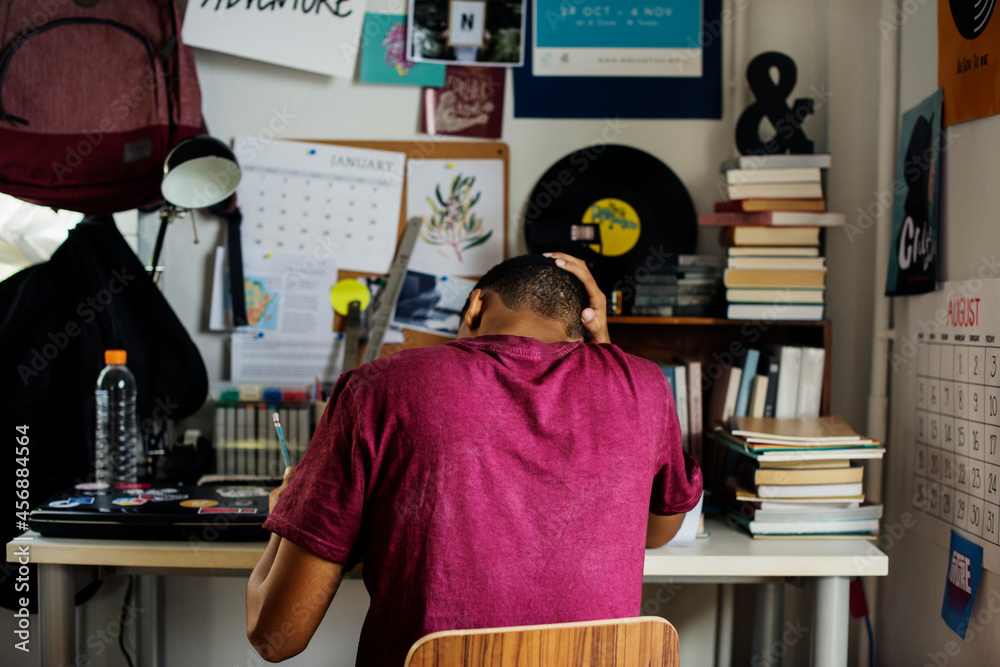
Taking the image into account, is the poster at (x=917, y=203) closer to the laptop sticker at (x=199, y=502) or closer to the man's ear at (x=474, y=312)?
the man's ear at (x=474, y=312)

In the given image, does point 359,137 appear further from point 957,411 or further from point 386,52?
point 957,411

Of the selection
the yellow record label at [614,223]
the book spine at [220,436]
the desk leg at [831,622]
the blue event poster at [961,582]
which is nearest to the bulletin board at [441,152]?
the yellow record label at [614,223]

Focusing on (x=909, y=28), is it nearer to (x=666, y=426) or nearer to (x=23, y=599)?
(x=666, y=426)

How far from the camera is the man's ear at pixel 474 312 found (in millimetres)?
1115

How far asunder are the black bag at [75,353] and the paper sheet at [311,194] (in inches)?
11.5

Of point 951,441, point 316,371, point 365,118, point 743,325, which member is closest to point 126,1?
point 365,118

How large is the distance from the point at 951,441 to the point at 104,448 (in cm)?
176

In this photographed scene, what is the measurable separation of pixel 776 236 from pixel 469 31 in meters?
0.92

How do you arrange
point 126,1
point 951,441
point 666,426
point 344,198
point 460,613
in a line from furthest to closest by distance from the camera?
point 344,198, point 126,1, point 951,441, point 666,426, point 460,613

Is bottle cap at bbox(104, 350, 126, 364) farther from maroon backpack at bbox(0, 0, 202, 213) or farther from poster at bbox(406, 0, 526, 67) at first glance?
poster at bbox(406, 0, 526, 67)

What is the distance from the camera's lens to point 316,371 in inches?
72.9

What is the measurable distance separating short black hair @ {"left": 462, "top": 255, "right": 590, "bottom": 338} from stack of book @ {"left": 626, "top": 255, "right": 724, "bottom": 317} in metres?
0.53

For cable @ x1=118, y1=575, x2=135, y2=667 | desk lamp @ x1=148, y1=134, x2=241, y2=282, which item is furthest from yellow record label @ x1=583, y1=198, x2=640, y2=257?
cable @ x1=118, y1=575, x2=135, y2=667

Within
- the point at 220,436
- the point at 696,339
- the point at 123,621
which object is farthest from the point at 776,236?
the point at 123,621
